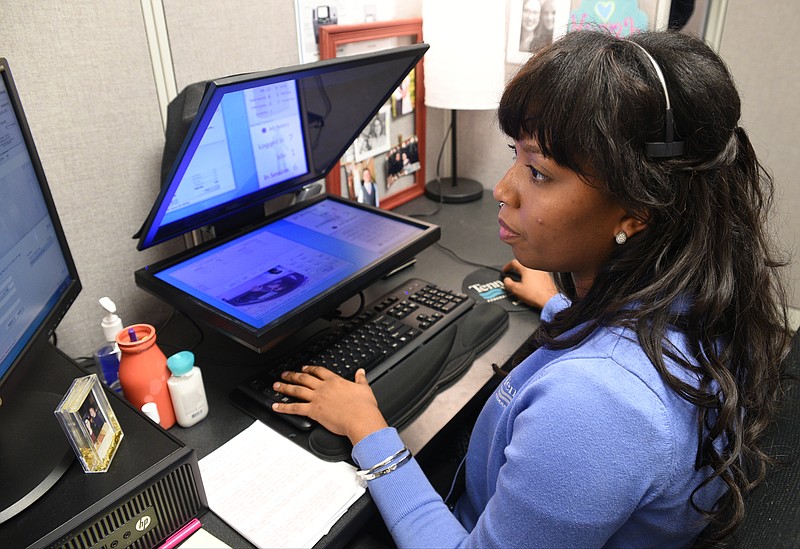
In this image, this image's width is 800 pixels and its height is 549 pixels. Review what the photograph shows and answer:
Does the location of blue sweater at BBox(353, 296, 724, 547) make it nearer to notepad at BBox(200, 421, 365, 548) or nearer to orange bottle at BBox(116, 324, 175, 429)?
notepad at BBox(200, 421, 365, 548)

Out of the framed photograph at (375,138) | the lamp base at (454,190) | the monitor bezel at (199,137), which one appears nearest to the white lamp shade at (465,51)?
the framed photograph at (375,138)

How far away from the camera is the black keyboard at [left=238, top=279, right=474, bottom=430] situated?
90 centimetres

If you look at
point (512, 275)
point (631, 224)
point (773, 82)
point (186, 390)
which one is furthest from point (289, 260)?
point (773, 82)

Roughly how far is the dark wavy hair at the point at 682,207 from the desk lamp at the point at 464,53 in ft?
2.72

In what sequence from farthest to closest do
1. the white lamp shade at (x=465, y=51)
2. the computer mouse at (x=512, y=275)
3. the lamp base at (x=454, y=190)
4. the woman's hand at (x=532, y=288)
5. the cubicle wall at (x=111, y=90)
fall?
1. the lamp base at (x=454, y=190)
2. the white lamp shade at (x=465, y=51)
3. the computer mouse at (x=512, y=275)
4. the woman's hand at (x=532, y=288)
5. the cubicle wall at (x=111, y=90)

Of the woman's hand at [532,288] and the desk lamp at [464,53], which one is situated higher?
the desk lamp at [464,53]

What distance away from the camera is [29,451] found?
2.21 feet

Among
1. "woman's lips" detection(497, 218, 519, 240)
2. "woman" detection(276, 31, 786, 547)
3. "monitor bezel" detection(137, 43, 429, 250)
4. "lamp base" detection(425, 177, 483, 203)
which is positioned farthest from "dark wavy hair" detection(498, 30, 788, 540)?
"lamp base" detection(425, 177, 483, 203)

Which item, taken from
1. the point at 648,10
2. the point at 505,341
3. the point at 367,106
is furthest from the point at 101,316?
the point at 648,10

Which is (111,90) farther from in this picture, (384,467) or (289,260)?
(384,467)

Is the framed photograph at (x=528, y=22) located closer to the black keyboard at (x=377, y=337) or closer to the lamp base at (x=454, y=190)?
the lamp base at (x=454, y=190)

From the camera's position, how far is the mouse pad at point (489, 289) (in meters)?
1.18

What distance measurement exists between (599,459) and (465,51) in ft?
3.76

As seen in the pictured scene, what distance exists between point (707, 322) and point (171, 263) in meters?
0.83
